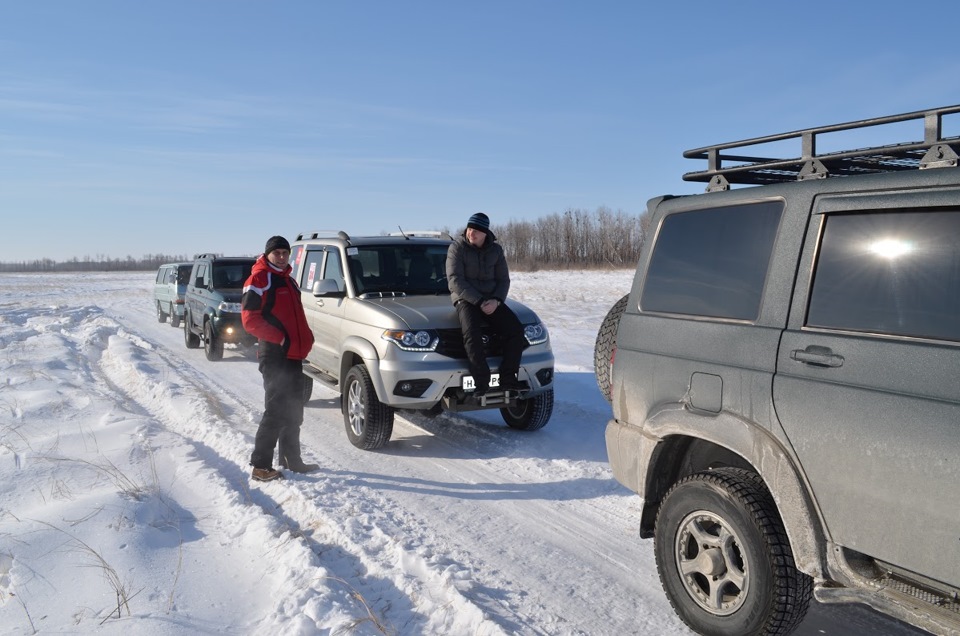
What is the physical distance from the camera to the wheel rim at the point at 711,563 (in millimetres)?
3117

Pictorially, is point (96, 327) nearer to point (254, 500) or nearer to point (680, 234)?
point (254, 500)

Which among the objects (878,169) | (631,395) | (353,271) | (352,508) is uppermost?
(878,169)

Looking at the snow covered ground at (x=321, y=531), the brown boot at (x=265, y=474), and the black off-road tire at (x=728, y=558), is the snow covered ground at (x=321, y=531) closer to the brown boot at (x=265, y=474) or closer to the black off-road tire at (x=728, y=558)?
the brown boot at (x=265, y=474)

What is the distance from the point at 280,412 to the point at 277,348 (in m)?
0.54

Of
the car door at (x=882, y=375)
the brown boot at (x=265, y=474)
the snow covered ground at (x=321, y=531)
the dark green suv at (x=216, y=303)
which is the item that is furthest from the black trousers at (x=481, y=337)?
the dark green suv at (x=216, y=303)

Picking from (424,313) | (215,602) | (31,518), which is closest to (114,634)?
(215,602)

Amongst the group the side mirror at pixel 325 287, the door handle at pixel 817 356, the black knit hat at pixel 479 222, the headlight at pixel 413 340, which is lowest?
the headlight at pixel 413 340

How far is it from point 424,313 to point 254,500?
2365 mm

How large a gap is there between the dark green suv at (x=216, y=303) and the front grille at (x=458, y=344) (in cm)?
691

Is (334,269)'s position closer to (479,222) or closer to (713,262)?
(479,222)

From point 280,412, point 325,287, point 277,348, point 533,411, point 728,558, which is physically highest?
point 325,287

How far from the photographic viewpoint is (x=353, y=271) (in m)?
7.59

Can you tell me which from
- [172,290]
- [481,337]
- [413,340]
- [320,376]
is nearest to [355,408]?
[413,340]

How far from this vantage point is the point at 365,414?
6.56 m
